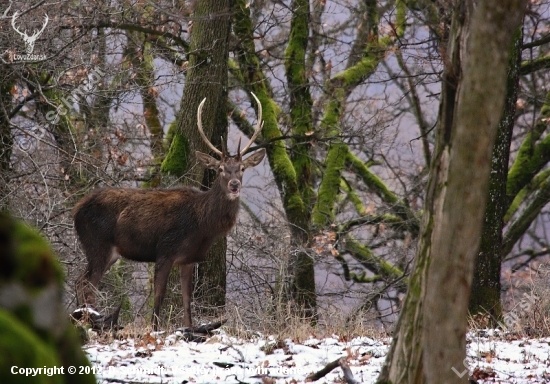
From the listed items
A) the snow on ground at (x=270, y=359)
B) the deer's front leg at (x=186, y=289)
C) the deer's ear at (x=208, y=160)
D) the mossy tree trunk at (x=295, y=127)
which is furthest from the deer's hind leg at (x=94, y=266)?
the mossy tree trunk at (x=295, y=127)

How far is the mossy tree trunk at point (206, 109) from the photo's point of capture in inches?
503

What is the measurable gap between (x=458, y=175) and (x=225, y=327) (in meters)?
4.20

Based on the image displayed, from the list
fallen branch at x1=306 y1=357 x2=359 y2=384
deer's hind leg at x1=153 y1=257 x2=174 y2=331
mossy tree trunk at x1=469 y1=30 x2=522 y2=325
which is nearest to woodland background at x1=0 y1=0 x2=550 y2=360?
mossy tree trunk at x1=469 y1=30 x2=522 y2=325

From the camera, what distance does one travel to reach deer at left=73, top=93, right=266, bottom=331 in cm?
1100

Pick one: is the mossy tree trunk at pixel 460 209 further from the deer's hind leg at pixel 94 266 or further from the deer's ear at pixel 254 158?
the deer's hind leg at pixel 94 266

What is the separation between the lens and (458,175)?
4840 millimetres

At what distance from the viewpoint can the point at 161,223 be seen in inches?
439

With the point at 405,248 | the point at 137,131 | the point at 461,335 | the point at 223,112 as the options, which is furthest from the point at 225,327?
the point at 405,248

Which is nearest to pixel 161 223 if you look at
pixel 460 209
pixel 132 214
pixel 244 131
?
pixel 132 214

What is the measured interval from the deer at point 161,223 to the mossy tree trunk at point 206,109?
1287 mm

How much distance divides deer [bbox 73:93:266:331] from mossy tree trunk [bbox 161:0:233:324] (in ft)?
4.22

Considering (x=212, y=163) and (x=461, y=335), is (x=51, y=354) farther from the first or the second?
(x=212, y=163)

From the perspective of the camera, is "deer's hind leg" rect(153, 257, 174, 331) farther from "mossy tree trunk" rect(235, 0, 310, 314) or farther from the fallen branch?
the fallen branch

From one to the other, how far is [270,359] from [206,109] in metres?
6.60
